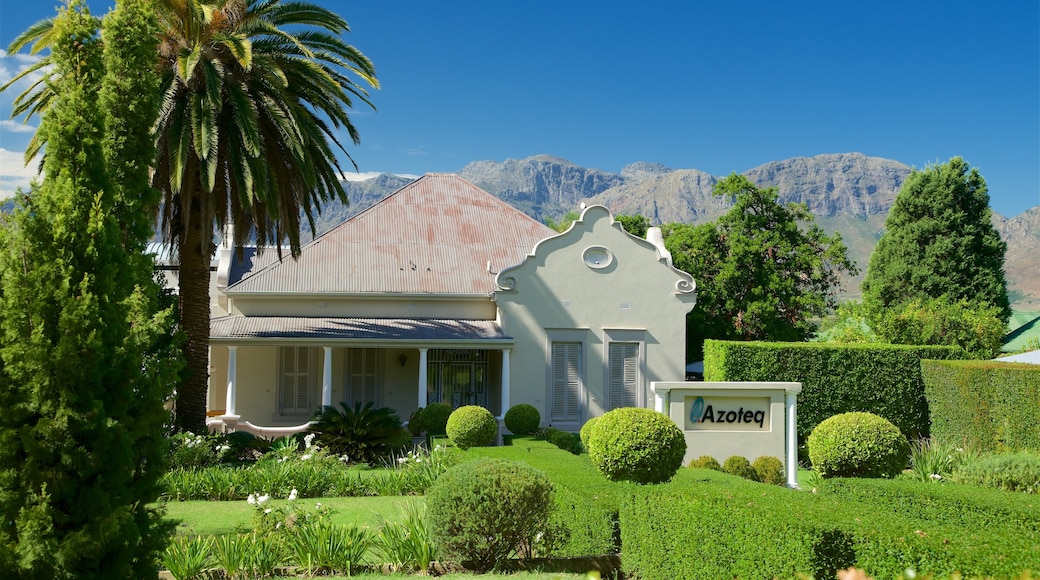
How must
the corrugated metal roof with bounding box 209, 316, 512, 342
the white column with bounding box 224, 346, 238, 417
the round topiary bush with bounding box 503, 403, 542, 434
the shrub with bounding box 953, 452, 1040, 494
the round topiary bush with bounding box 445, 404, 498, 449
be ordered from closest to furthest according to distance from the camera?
the shrub with bounding box 953, 452, 1040, 494 < the round topiary bush with bounding box 445, 404, 498, 449 < the round topiary bush with bounding box 503, 403, 542, 434 < the white column with bounding box 224, 346, 238, 417 < the corrugated metal roof with bounding box 209, 316, 512, 342

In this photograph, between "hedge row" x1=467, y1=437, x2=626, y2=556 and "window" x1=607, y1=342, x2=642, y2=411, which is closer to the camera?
"hedge row" x1=467, y1=437, x2=626, y2=556

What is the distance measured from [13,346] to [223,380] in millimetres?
18014

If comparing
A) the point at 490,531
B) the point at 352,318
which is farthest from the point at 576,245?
the point at 490,531

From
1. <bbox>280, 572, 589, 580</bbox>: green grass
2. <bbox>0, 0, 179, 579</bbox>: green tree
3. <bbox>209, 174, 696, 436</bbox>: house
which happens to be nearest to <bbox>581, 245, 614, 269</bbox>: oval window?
<bbox>209, 174, 696, 436</bbox>: house

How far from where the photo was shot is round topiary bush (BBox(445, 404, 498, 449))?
1523 cm

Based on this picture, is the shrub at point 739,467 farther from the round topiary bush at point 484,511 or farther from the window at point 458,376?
the window at point 458,376

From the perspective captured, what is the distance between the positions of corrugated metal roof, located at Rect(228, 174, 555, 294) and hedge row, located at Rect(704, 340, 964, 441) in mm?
7650

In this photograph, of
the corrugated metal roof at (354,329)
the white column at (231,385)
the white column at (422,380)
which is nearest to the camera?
the white column at (231,385)

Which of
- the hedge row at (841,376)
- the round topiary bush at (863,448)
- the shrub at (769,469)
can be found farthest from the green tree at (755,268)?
the round topiary bush at (863,448)

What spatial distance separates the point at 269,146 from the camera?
18297 millimetres

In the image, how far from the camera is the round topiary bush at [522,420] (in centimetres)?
1855

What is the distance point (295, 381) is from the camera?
23.1m

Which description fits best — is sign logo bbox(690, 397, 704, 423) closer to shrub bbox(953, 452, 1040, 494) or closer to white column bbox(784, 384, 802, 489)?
white column bbox(784, 384, 802, 489)

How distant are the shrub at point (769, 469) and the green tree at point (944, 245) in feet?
77.6
